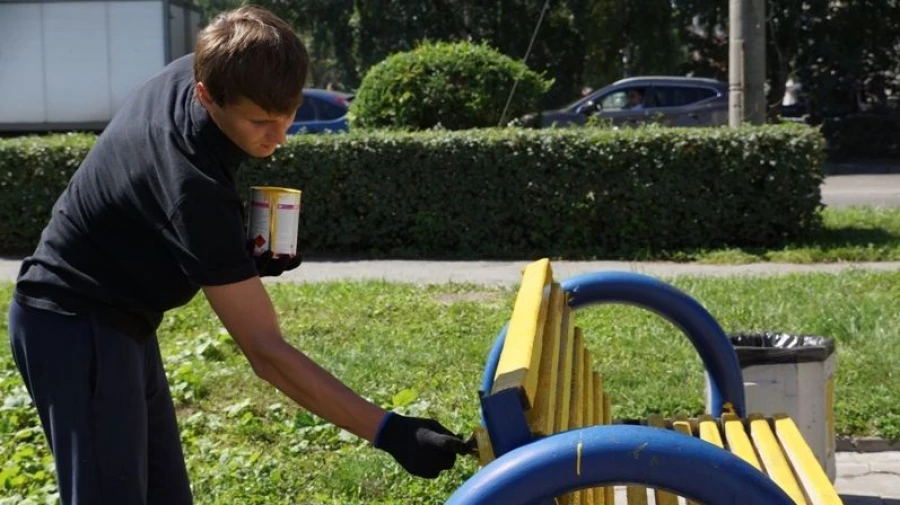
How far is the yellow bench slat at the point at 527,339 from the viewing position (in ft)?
7.39

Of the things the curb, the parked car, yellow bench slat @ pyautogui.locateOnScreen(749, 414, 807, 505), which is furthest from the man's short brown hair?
the parked car

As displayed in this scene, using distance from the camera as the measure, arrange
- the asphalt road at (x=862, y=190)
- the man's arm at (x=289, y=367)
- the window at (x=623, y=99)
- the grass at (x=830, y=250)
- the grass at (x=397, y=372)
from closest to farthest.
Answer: the man's arm at (x=289, y=367)
the grass at (x=397, y=372)
the grass at (x=830, y=250)
the asphalt road at (x=862, y=190)
the window at (x=623, y=99)

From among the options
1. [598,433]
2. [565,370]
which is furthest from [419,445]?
[565,370]

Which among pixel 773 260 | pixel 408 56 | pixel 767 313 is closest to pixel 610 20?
pixel 408 56

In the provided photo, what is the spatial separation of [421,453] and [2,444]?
128 inches

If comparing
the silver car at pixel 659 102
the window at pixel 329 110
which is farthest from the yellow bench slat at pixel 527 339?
the silver car at pixel 659 102

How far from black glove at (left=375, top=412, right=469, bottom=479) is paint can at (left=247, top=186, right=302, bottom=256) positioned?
20.2 inches

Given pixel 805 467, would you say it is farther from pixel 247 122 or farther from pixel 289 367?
pixel 247 122

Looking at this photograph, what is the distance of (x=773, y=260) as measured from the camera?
9.83 m

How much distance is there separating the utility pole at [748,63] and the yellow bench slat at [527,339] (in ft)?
27.6

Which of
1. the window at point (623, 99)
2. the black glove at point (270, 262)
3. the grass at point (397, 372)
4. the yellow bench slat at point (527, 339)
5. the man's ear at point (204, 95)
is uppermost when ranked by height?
the window at point (623, 99)

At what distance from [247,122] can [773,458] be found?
1.51 m

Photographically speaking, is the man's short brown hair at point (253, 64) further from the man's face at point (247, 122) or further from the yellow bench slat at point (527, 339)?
the yellow bench slat at point (527, 339)

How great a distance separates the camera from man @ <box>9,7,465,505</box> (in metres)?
2.47
